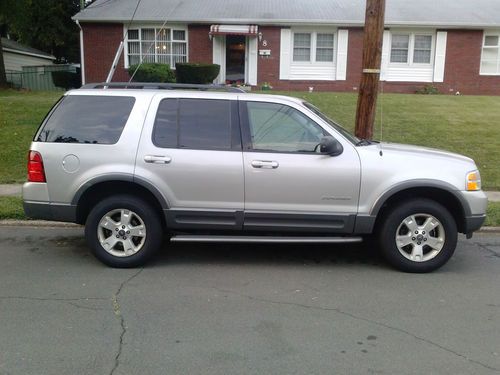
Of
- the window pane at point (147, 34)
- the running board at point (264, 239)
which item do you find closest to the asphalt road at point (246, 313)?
the running board at point (264, 239)

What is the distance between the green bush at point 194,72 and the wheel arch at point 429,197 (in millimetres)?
16730

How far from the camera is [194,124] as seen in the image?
5.76 meters

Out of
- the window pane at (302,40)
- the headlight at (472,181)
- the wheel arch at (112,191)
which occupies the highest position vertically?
the window pane at (302,40)

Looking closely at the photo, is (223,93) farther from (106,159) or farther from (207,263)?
(207,263)

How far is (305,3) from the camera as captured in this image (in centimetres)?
2598

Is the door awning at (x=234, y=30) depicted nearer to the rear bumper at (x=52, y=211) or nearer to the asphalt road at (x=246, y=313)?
the asphalt road at (x=246, y=313)

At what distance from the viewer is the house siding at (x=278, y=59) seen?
24203 millimetres

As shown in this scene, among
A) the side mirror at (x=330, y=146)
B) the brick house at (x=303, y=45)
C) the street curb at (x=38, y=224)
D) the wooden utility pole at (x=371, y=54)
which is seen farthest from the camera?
the brick house at (x=303, y=45)

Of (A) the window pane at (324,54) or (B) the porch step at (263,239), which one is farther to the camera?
(A) the window pane at (324,54)

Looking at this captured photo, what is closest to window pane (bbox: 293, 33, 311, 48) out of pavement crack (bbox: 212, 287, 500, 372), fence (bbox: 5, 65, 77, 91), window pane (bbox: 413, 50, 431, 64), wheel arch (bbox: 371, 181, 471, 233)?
window pane (bbox: 413, 50, 431, 64)

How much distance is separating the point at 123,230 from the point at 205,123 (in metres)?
1.41

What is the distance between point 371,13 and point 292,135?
3163mm

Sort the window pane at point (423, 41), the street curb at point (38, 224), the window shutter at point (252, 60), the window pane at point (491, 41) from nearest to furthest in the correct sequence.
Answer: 1. the street curb at point (38, 224)
2. the window shutter at point (252, 60)
3. the window pane at point (423, 41)
4. the window pane at point (491, 41)

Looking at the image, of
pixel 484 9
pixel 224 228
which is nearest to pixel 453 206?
pixel 224 228
